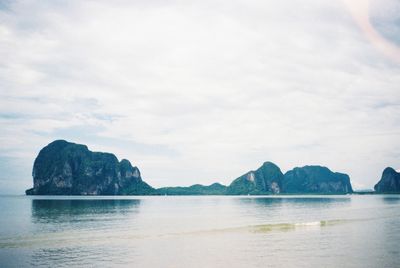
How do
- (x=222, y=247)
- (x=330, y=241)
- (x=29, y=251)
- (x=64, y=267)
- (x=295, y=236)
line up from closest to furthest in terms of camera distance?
(x=64, y=267)
(x=29, y=251)
(x=222, y=247)
(x=330, y=241)
(x=295, y=236)

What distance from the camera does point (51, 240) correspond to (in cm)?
4697

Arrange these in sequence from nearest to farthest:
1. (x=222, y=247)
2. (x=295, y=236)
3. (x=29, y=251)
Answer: (x=29, y=251), (x=222, y=247), (x=295, y=236)

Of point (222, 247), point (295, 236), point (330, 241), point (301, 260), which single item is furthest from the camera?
point (295, 236)

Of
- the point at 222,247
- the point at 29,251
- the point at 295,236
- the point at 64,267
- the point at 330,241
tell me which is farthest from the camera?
the point at 295,236

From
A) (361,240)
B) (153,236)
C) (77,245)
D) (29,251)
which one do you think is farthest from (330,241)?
(29,251)

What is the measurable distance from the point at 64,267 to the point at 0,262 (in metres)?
6.93

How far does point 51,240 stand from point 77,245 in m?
6.26

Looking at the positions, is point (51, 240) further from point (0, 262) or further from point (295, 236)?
point (295, 236)

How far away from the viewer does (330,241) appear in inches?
1784

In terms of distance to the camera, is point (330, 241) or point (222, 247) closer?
point (222, 247)

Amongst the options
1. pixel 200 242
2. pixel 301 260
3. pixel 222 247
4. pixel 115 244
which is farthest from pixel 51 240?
pixel 301 260

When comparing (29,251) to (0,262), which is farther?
(29,251)

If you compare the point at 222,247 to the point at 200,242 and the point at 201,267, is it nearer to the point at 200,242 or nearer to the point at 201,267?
the point at 200,242

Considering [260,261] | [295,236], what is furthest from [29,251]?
[295,236]
